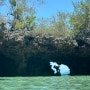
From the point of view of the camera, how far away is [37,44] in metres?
34.2

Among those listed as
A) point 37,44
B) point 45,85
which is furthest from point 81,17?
point 45,85

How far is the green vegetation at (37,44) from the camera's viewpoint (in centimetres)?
3406

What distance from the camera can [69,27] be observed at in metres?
42.5

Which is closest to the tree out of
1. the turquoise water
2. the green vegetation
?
the green vegetation

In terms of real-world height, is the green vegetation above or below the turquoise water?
above

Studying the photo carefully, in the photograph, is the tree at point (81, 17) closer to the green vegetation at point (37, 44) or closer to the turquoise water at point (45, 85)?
the green vegetation at point (37, 44)

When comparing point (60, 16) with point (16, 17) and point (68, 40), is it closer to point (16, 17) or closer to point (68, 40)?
point (16, 17)

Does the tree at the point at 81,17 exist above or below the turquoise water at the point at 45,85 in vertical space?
above

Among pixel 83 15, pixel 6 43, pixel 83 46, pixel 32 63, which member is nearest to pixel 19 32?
pixel 6 43

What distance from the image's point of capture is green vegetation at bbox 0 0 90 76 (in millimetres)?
34062

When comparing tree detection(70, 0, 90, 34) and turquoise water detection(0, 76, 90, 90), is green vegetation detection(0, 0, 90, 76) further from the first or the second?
turquoise water detection(0, 76, 90, 90)

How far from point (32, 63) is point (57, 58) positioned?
295cm

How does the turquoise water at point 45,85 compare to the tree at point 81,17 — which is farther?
the tree at point 81,17

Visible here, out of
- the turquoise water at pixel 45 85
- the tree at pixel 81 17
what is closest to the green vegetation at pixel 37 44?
the tree at pixel 81 17
